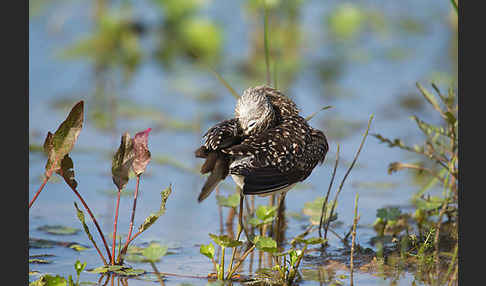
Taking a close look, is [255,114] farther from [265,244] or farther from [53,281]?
[53,281]

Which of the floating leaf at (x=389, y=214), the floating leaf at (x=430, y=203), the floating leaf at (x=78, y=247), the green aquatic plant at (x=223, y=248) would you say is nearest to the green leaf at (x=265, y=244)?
the green aquatic plant at (x=223, y=248)

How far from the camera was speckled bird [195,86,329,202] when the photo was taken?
437cm

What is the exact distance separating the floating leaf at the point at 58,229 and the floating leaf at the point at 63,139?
4.26 feet

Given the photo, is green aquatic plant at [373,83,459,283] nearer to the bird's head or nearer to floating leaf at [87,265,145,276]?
the bird's head

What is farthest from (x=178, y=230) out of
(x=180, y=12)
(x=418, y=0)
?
(x=418, y=0)

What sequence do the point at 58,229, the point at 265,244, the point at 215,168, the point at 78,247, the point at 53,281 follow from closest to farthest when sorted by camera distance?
the point at 53,281 < the point at 265,244 < the point at 215,168 < the point at 78,247 < the point at 58,229

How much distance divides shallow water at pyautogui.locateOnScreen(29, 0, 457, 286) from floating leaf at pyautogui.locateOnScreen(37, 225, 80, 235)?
0.06 metres

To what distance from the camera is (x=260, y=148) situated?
450cm

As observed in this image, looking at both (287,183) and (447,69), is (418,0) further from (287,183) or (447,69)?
(287,183)

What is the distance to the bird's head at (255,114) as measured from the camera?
4.88 meters

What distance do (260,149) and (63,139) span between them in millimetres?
1166

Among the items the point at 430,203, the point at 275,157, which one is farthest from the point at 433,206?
the point at 275,157

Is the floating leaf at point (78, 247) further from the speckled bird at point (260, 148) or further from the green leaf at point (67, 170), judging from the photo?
the speckled bird at point (260, 148)

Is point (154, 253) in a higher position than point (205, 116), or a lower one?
lower
